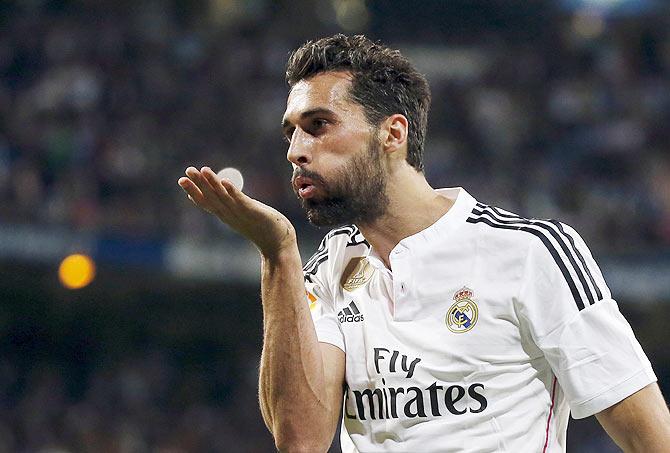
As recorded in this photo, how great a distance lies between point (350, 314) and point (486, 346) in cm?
45

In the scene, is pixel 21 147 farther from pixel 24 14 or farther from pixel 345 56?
pixel 345 56

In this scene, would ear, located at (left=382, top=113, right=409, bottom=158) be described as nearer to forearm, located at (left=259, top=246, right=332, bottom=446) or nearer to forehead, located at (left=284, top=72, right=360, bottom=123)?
forehead, located at (left=284, top=72, right=360, bottom=123)

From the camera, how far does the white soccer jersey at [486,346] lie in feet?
9.39

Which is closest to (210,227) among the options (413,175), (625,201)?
(625,201)

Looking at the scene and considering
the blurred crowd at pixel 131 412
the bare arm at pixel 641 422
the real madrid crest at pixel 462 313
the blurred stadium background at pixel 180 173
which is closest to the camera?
the bare arm at pixel 641 422

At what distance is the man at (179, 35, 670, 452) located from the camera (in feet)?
9.36

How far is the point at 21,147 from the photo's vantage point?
12.6 meters

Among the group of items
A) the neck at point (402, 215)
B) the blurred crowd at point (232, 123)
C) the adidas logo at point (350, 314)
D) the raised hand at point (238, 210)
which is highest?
the blurred crowd at point (232, 123)

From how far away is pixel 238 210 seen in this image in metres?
2.74

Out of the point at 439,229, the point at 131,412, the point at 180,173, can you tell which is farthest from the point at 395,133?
the point at 131,412

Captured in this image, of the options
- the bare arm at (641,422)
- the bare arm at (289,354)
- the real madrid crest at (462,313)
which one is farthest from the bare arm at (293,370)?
the bare arm at (641,422)

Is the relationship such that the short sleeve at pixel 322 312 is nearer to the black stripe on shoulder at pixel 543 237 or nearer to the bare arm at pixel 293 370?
the bare arm at pixel 293 370

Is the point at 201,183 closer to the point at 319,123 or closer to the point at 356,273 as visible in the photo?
the point at 319,123

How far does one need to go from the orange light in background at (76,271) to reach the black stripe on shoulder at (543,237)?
10.7 metres
